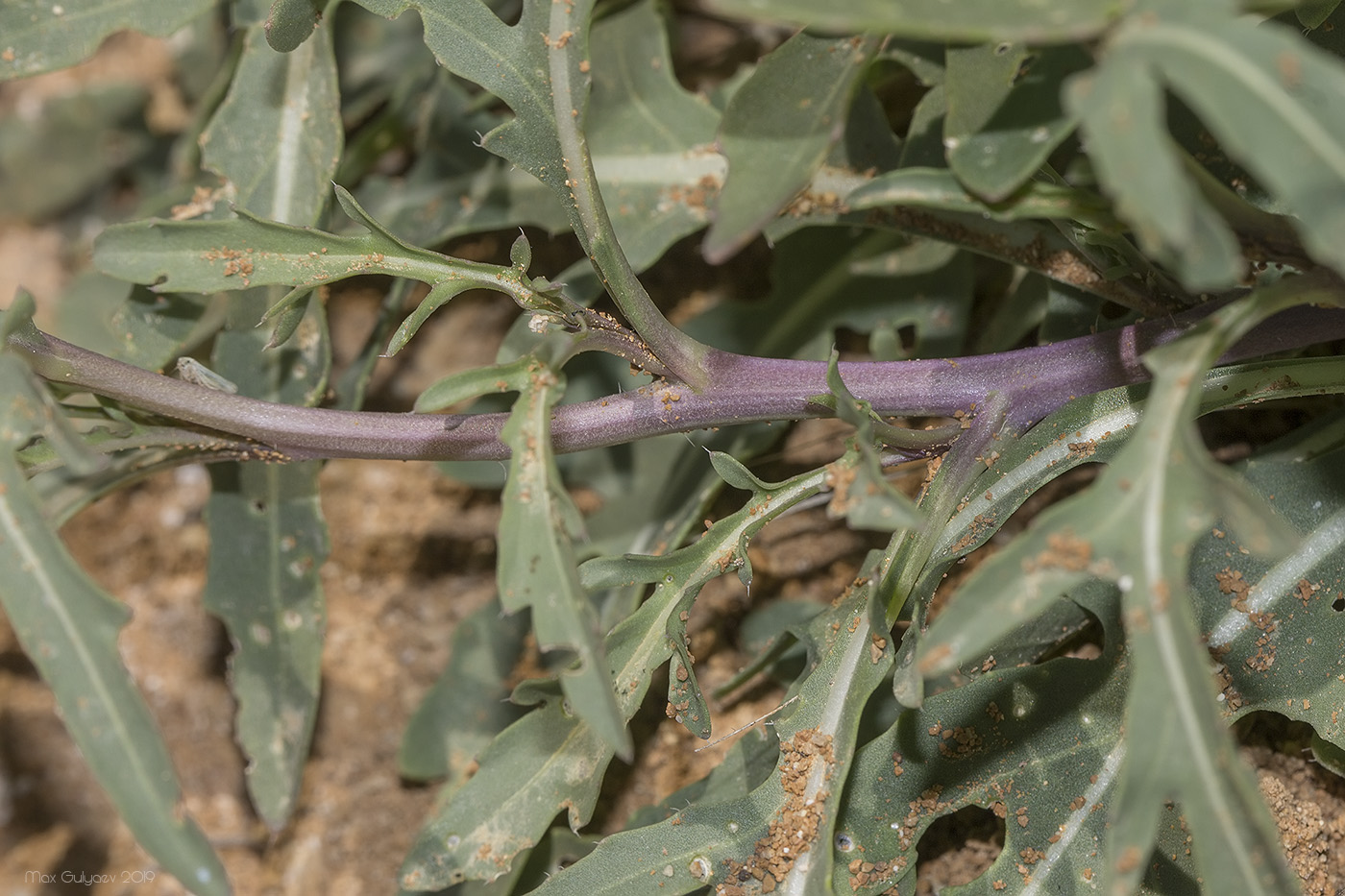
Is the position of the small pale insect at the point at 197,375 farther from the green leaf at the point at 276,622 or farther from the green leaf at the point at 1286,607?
the green leaf at the point at 1286,607

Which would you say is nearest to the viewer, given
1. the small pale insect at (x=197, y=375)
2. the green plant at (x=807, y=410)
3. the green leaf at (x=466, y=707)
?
the green plant at (x=807, y=410)

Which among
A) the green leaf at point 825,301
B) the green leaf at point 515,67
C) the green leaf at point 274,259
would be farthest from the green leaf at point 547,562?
the green leaf at point 825,301

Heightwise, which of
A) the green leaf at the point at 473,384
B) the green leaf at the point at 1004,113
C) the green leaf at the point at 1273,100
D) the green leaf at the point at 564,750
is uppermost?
the green leaf at the point at 1273,100

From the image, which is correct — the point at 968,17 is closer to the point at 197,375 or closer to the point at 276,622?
the point at 197,375

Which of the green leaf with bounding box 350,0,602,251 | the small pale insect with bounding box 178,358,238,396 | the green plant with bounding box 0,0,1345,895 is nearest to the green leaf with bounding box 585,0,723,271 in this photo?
the green plant with bounding box 0,0,1345,895

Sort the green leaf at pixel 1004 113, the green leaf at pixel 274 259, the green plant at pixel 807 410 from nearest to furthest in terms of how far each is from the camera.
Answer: the green plant at pixel 807 410
the green leaf at pixel 1004 113
the green leaf at pixel 274 259

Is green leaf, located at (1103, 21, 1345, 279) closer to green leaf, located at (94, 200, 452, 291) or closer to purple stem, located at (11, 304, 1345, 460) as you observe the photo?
purple stem, located at (11, 304, 1345, 460)

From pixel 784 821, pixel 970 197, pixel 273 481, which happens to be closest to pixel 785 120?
pixel 970 197

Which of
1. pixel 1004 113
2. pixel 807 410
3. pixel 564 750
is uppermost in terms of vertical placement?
pixel 1004 113
